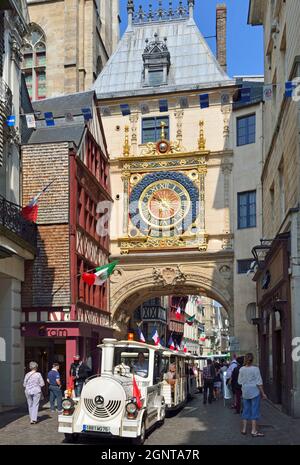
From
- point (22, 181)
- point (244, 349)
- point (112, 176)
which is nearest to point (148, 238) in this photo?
point (112, 176)

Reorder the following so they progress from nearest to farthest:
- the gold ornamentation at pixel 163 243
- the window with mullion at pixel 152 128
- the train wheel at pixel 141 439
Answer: the train wheel at pixel 141 439, the gold ornamentation at pixel 163 243, the window with mullion at pixel 152 128

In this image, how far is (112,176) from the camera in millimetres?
34312

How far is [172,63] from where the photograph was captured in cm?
3719

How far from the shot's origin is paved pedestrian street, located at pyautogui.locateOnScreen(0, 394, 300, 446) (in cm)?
1275

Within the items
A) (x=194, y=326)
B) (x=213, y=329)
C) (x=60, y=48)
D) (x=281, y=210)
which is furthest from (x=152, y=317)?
(x=213, y=329)

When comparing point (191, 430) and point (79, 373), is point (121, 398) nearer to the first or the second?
point (191, 430)

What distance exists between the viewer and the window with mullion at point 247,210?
32219 mm

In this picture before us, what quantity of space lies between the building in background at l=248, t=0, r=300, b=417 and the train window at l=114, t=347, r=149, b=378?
379 cm

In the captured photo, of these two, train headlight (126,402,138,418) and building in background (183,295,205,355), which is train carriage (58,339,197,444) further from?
building in background (183,295,205,355)

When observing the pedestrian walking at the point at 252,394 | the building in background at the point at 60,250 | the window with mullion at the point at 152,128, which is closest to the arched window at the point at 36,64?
the window with mullion at the point at 152,128

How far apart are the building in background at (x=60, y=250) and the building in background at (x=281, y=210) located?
6.27 metres

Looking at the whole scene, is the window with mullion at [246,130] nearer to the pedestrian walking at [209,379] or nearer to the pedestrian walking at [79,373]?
the pedestrian walking at [209,379]

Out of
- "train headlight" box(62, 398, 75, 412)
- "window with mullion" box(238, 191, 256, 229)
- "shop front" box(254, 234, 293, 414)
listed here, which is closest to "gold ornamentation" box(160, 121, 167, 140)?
"window with mullion" box(238, 191, 256, 229)

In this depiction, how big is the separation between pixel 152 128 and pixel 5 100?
15.0 meters
